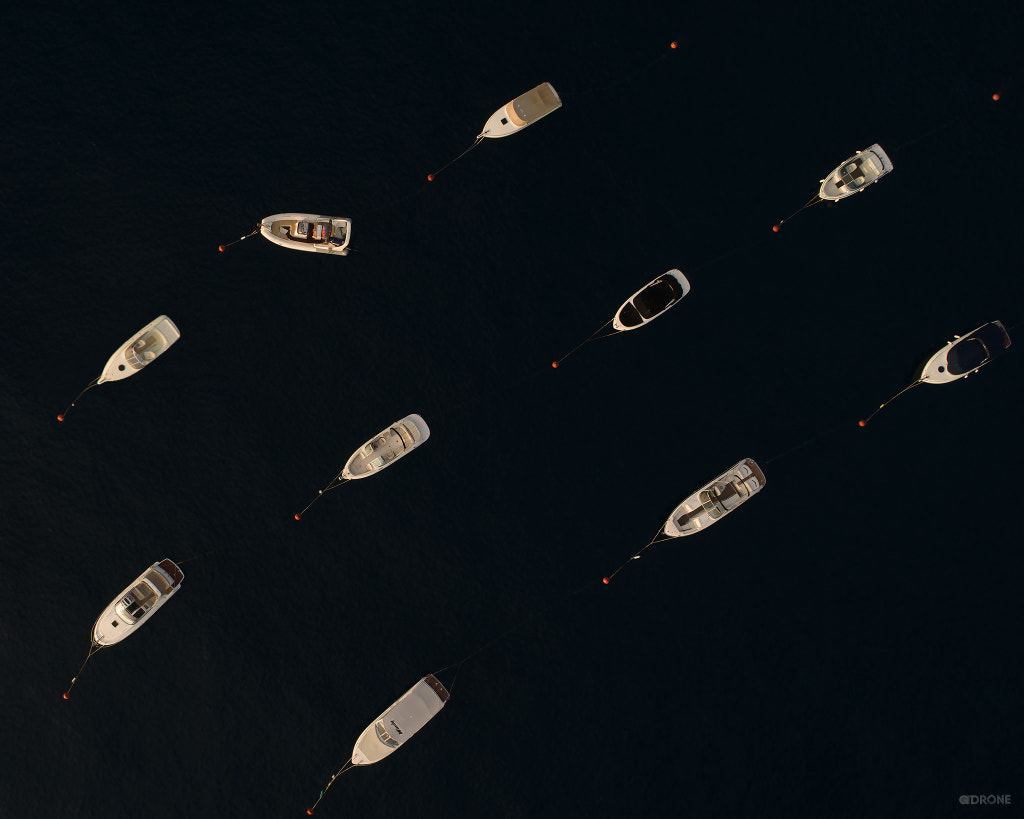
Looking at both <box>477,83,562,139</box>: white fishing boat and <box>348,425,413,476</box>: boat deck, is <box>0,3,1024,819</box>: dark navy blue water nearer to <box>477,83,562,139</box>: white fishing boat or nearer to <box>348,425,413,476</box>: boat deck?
<box>477,83,562,139</box>: white fishing boat

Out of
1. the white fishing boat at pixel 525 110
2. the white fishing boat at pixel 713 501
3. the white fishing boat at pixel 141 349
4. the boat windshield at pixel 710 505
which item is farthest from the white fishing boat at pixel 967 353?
the white fishing boat at pixel 141 349

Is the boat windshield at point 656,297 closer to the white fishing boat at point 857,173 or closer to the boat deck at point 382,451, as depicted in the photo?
the white fishing boat at point 857,173

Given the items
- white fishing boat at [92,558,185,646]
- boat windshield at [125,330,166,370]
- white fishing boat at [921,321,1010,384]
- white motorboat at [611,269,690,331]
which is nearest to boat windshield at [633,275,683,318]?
white motorboat at [611,269,690,331]

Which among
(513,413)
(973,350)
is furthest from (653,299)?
(973,350)

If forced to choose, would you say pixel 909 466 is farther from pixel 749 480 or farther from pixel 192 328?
pixel 192 328

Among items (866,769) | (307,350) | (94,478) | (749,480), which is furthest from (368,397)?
(866,769)
